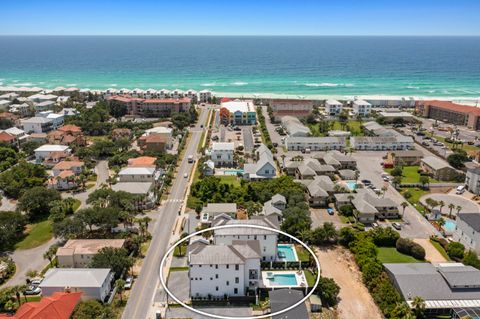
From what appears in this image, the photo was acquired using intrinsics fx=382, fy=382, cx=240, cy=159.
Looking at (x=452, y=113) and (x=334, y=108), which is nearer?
(x=452, y=113)

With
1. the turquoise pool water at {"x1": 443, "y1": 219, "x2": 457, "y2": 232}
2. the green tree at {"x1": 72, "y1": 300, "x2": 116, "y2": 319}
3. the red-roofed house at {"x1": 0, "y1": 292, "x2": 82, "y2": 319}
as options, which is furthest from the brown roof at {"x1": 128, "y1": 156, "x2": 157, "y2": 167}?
the turquoise pool water at {"x1": 443, "y1": 219, "x2": 457, "y2": 232}

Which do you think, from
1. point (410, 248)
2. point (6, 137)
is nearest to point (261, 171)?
point (410, 248)

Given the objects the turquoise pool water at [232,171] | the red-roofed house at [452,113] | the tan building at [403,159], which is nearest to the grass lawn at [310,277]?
the turquoise pool water at [232,171]

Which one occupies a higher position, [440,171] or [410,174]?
[440,171]

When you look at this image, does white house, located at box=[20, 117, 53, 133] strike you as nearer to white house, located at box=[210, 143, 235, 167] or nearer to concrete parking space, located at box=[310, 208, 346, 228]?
white house, located at box=[210, 143, 235, 167]

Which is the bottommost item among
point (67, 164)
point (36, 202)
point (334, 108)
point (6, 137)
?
point (36, 202)

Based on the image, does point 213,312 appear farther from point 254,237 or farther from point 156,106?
point 156,106
